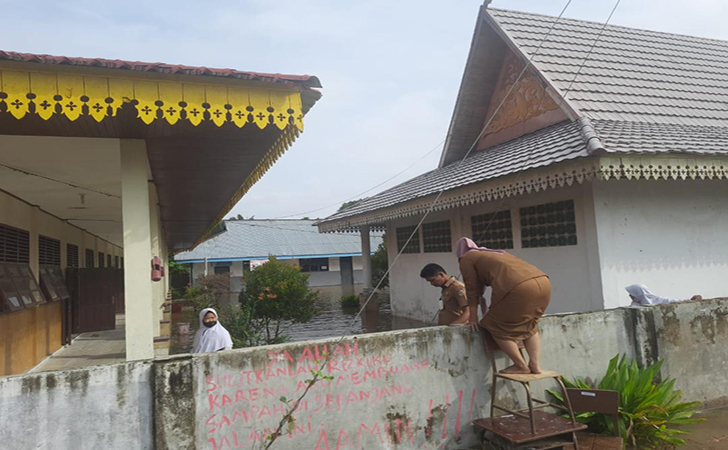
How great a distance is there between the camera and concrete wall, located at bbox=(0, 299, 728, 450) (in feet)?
11.4

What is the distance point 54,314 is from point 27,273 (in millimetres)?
2213

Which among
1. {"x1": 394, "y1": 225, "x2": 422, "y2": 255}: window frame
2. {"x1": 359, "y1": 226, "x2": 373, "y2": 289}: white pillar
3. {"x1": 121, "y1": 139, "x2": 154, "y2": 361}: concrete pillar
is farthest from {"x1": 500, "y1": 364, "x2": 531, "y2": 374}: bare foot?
{"x1": 359, "y1": 226, "x2": 373, "y2": 289}: white pillar

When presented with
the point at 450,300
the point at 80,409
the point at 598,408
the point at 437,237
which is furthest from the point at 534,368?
the point at 437,237

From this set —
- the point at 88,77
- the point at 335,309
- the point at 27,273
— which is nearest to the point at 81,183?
the point at 27,273

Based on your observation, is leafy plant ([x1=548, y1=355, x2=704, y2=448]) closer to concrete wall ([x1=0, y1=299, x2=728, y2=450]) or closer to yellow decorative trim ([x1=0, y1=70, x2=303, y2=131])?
concrete wall ([x1=0, y1=299, x2=728, y2=450])

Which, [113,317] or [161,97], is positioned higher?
[161,97]

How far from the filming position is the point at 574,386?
4766 mm

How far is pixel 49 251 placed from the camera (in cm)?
895

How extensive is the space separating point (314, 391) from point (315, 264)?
30688mm

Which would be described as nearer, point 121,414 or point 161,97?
point 121,414

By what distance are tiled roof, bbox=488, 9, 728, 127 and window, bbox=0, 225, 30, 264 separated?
28.0ft

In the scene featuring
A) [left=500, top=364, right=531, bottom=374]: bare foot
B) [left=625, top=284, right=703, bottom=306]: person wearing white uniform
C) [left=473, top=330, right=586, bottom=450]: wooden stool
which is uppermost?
[left=625, top=284, right=703, bottom=306]: person wearing white uniform

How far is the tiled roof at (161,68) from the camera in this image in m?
3.50

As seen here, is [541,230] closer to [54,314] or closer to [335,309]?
[54,314]
